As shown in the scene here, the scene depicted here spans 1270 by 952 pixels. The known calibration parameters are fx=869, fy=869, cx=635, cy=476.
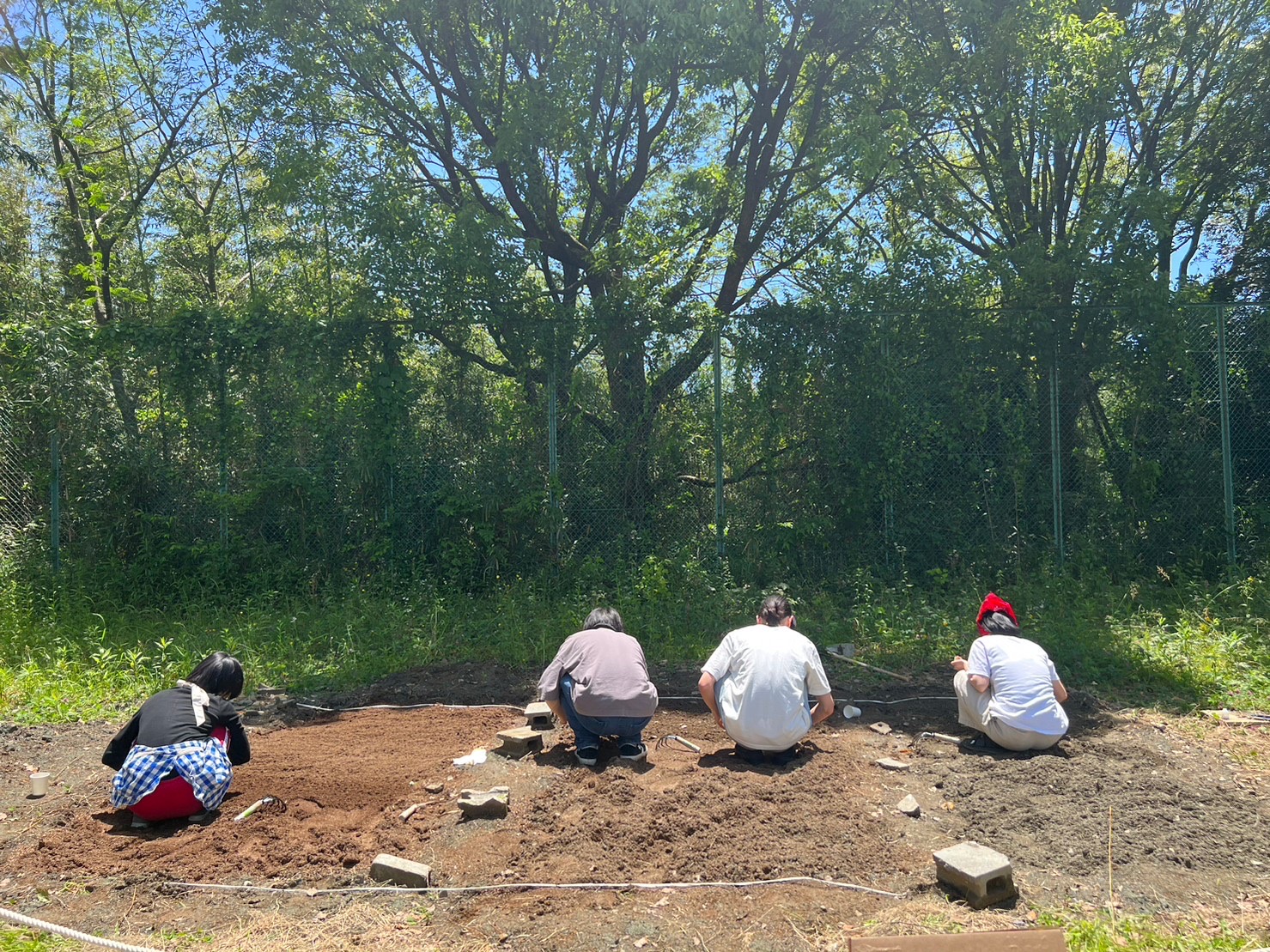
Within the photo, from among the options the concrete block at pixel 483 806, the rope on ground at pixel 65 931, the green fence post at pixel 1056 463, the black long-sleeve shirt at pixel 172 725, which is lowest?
the rope on ground at pixel 65 931

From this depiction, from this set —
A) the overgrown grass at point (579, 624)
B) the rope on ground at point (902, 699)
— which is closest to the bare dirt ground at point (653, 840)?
the rope on ground at point (902, 699)

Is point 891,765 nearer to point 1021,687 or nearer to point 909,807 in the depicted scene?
point 909,807

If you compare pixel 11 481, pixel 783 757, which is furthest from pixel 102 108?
pixel 783 757

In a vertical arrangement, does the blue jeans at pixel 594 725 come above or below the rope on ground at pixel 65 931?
above

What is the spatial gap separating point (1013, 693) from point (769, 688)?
1439mm

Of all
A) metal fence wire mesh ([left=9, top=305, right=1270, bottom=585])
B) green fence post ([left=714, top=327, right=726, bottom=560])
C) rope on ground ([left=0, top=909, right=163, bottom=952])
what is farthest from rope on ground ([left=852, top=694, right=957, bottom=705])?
rope on ground ([left=0, top=909, right=163, bottom=952])

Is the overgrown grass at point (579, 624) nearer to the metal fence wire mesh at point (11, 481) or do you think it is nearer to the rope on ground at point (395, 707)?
the rope on ground at point (395, 707)

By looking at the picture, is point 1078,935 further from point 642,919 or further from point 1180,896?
point 642,919

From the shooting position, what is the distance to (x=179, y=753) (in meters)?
4.35

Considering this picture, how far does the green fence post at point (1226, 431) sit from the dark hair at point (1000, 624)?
201 inches

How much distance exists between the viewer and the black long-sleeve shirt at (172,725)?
442 cm

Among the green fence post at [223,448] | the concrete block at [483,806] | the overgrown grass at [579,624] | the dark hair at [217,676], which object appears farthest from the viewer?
the green fence post at [223,448]

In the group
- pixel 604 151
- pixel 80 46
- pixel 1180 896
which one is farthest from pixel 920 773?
pixel 80 46

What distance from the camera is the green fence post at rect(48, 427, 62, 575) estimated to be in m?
9.30
